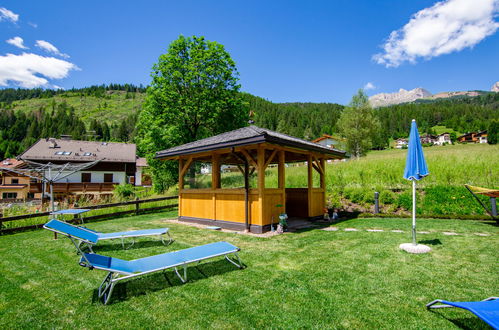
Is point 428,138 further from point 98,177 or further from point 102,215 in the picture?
point 102,215

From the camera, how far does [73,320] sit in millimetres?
2830

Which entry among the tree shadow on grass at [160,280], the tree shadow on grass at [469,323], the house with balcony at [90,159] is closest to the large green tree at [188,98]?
the house with balcony at [90,159]

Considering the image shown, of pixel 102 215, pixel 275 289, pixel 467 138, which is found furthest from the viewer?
pixel 467 138

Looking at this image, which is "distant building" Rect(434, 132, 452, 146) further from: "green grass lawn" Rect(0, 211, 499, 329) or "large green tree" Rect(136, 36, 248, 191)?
"green grass lawn" Rect(0, 211, 499, 329)

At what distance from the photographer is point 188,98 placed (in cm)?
1795

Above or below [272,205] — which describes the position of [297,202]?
below

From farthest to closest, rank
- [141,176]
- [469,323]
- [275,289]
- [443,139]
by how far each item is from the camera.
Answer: [443,139]
[141,176]
[275,289]
[469,323]

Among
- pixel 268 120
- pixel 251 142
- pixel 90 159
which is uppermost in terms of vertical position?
pixel 268 120

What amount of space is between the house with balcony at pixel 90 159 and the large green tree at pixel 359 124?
27.5 metres

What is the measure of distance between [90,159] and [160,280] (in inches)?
1287

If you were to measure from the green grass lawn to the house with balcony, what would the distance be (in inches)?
966

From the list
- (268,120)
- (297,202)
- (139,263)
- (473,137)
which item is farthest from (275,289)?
(473,137)

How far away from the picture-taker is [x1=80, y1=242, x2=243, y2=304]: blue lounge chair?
3.27m

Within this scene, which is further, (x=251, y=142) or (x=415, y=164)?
(x=251, y=142)
